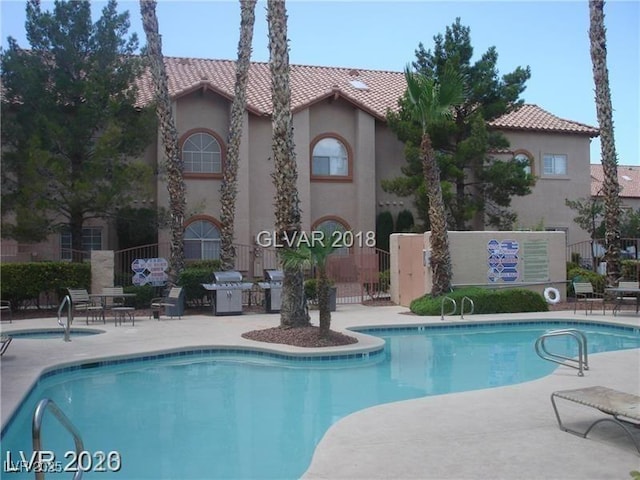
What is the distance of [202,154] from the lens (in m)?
26.3

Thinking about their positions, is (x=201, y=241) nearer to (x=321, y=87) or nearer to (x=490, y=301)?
(x=321, y=87)

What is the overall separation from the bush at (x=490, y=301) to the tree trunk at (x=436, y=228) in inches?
17.8

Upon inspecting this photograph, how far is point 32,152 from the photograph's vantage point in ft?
63.6

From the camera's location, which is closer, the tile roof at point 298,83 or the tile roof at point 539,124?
the tile roof at point 298,83

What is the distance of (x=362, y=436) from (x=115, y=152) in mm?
16373

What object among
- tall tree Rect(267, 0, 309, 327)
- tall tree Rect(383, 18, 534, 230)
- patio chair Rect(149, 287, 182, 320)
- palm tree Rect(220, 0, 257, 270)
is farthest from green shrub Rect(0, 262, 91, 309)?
tall tree Rect(383, 18, 534, 230)

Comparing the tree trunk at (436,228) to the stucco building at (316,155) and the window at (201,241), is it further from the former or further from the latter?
the window at (201,241)

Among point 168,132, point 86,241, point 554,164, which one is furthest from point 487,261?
point 86,241

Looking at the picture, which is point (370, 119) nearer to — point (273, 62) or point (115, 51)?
point (115, 51)

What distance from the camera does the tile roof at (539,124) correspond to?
29844mm

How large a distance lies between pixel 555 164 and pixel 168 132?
63.2 ft

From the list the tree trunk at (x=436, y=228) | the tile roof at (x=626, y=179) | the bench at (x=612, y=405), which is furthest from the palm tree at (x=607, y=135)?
the tile roof at (x=626, y=179)

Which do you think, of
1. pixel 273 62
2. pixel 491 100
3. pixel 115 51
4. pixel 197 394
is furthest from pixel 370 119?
pixel 197 394

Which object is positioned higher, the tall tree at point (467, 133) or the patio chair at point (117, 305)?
the tall tree at point (467, 133)
